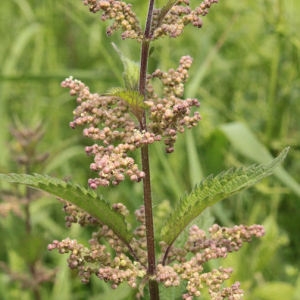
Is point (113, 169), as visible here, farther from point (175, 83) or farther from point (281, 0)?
point (281, 0)

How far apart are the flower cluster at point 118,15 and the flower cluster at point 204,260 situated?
19.5 inches

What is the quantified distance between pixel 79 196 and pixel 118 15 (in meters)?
0.40

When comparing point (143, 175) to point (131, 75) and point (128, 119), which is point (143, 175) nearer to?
point (128, 119)

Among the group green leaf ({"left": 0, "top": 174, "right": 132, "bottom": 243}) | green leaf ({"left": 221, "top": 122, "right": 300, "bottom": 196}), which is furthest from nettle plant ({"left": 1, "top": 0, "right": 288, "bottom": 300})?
green leaf ({"left": 221, "top": 122, "right": 300, "bottom": 196})

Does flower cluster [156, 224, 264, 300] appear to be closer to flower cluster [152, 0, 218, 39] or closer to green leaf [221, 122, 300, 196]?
flower cluster [152, 0, 218, 39]

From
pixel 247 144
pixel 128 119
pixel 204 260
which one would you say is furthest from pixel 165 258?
pixel 247 144

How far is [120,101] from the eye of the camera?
1.55 m

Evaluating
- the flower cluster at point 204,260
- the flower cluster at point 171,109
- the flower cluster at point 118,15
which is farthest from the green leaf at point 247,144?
the flower cluster at point 118,15

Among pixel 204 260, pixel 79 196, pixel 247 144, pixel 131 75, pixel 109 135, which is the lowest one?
pixel 204 260

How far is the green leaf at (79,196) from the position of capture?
1417 millimetres

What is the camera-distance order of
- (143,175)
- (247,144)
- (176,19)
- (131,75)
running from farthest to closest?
(247,144) → (131,75) → (176,19) → (143,175)

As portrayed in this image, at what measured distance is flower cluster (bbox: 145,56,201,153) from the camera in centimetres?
148

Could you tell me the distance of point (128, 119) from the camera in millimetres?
1552

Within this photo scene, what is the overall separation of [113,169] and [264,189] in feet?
6.52
